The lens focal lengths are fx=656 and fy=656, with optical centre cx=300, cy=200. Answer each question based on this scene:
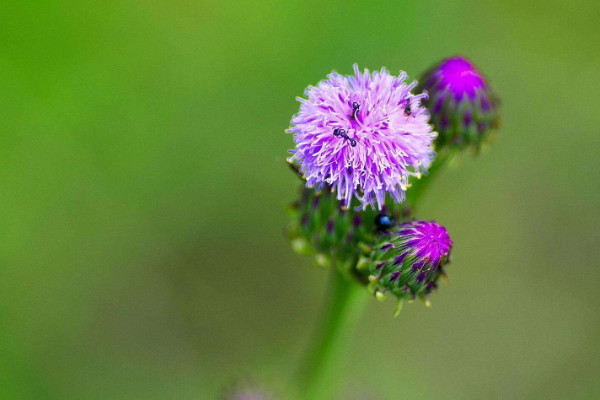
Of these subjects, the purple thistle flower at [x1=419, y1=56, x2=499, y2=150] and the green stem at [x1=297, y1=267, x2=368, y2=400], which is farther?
the green stem at [x1=297, y1=267, x2=368, y2=400]

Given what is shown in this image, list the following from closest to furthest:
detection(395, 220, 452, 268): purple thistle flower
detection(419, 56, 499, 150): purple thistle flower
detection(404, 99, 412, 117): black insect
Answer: detection(404, 99, 412, 117): black insect < detection(395, 220, 452, 268): purple thistle flower < detection(419, 56, 499, 150): purple thistle flower

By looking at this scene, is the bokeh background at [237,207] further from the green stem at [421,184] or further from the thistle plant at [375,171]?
the green stem at [421,184]

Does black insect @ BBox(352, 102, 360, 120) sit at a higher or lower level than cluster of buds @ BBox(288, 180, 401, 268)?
higher

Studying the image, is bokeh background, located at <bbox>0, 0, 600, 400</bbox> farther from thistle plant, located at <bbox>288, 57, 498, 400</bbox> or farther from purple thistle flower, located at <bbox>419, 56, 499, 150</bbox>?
purple thistle flower, located at <bbox>419, 56, 499, 150</bbox>

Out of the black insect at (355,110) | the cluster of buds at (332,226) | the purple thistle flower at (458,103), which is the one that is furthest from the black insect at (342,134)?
the purple thistle flower at (458,103)

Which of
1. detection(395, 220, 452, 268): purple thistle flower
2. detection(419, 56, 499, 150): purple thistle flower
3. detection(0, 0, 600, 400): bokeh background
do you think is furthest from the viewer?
detection(0, 0, 600, 400): bokeh background

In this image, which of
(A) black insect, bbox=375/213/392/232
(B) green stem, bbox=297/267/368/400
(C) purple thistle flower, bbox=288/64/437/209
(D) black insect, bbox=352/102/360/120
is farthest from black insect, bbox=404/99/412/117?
(B) green stem, bbox=297/267/368/400

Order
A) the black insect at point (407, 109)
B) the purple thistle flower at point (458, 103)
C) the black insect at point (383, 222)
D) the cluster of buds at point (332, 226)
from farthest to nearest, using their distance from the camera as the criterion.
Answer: the purple thistle flower at point (458, 103) < the cluster of buds at point (332, 226) < the black insect at point (383, 222) < the black insect at point (407, 109)
